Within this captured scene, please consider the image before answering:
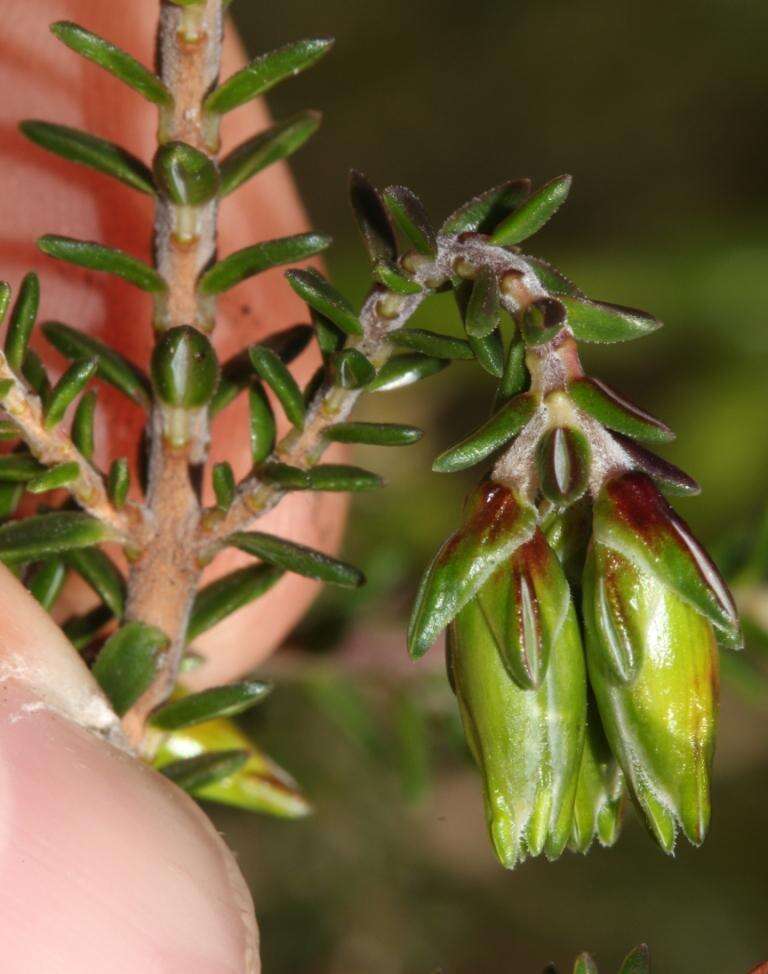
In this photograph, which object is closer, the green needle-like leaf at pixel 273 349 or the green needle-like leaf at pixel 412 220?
the green needle-like leaf at pixel 412 220

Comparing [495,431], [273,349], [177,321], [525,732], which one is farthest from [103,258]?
[525,732]

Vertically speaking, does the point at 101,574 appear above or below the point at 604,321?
below

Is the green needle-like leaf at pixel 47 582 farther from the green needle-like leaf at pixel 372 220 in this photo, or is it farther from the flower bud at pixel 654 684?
the flower bud at pixel 654 684

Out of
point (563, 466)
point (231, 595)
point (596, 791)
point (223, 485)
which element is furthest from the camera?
point (231, 595)

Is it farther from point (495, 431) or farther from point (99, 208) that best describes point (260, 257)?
point (99, 208)

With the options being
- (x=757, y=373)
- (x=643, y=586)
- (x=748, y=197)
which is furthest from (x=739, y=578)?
(x=748, y=197)

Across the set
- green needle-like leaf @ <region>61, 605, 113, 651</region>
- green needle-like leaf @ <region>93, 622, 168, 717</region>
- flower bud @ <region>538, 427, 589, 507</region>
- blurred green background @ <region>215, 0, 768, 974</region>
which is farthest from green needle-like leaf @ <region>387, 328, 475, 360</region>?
blurred green background @ <region>215, 0, 768, 974</region>

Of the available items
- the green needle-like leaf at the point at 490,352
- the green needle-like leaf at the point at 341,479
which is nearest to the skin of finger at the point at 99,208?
the green needle-like leaf at the point at 341,479

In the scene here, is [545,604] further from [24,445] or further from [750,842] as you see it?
[750,842]
